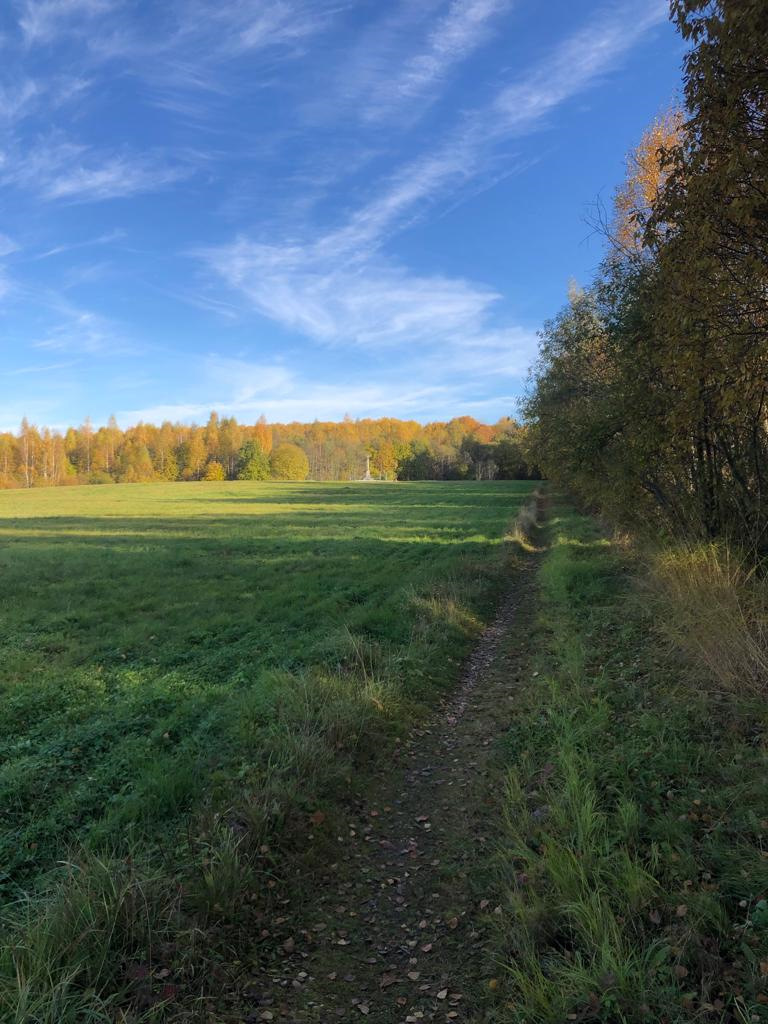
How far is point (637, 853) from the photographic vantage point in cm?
428

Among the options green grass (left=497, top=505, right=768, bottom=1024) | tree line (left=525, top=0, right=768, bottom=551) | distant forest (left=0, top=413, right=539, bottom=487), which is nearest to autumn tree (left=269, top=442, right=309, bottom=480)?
distant forest (left=0, top=413, right=539, bottom=487)

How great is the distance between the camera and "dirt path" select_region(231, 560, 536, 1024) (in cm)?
369

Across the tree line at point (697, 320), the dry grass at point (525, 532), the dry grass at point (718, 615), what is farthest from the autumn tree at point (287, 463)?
the dry grass at point (718, 615)

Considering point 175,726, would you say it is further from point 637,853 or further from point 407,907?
point 637,853

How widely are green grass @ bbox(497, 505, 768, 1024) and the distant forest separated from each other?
100092mm

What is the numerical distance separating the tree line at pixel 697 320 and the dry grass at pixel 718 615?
3.10ft

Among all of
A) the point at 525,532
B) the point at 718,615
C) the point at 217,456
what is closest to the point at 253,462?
the point at 217,456

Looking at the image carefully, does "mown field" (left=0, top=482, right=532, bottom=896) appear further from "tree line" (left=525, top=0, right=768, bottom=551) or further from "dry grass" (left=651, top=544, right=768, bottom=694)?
"tree line" (left=525, top=0, right=768, bottom=551)

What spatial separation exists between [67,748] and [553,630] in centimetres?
837

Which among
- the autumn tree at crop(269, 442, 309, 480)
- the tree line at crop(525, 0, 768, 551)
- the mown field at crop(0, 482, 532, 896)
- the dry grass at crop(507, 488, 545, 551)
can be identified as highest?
the autumn tree at crop(269, 442, 309, 480)

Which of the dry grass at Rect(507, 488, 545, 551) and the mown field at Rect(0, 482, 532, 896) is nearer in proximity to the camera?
the mown field at Rect(0, 482, 532, 896)

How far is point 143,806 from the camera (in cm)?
561

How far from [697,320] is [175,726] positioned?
812cm

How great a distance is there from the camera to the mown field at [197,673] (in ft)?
18.9
